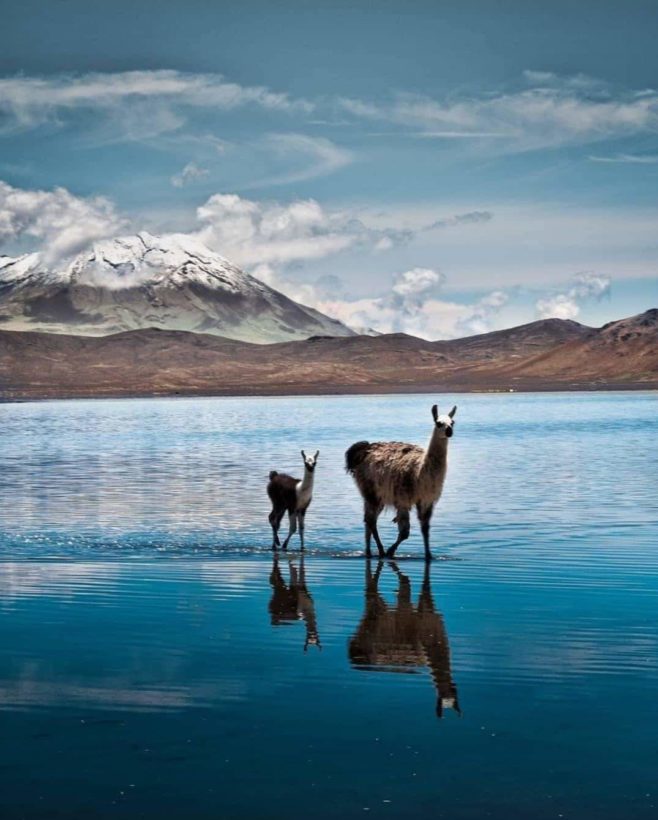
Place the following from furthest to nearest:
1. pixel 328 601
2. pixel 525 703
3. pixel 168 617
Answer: pixel 328 601, pixel 168 617, pixel 525 703

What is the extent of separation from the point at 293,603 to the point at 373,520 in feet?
11.9

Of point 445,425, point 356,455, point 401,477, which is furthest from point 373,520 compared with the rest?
point 445,425

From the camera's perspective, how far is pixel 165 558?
1398 centimetres

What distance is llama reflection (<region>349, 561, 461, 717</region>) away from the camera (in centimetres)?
816

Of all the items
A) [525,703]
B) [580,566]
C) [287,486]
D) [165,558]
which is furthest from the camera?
[287,486]

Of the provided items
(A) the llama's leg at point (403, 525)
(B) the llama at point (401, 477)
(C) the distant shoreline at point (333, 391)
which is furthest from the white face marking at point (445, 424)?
(C) the distant shoreline at point (333, 391)

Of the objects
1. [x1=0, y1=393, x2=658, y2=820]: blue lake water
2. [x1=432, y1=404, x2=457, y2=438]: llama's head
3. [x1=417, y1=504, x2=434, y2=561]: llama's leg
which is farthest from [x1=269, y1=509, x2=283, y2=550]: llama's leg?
[x1=432, y1=404, x2=457, y2=438]: llama's head

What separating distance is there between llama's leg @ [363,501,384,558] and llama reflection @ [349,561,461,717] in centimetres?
246

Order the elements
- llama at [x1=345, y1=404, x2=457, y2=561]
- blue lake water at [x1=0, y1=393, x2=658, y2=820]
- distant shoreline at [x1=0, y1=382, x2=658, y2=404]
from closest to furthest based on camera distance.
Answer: blue lake water at [x1=0, y1=393, x2=658, y2=820] < llama at [x1=345, y1=404, x2=457, y2=561] < distant shoreline at [x1=0, y1=382, x2=658, y2=404]

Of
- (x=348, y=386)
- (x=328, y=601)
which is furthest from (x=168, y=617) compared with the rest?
(x=348, y=386)

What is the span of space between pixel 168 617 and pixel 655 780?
16.4 feet

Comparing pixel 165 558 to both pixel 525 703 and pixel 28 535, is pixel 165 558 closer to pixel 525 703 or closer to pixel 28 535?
pixel 28 535

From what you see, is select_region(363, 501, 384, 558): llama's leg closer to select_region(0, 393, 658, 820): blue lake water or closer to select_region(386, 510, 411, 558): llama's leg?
select_region(386, 510, 411, 558): llama's leg

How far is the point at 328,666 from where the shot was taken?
8.41m
